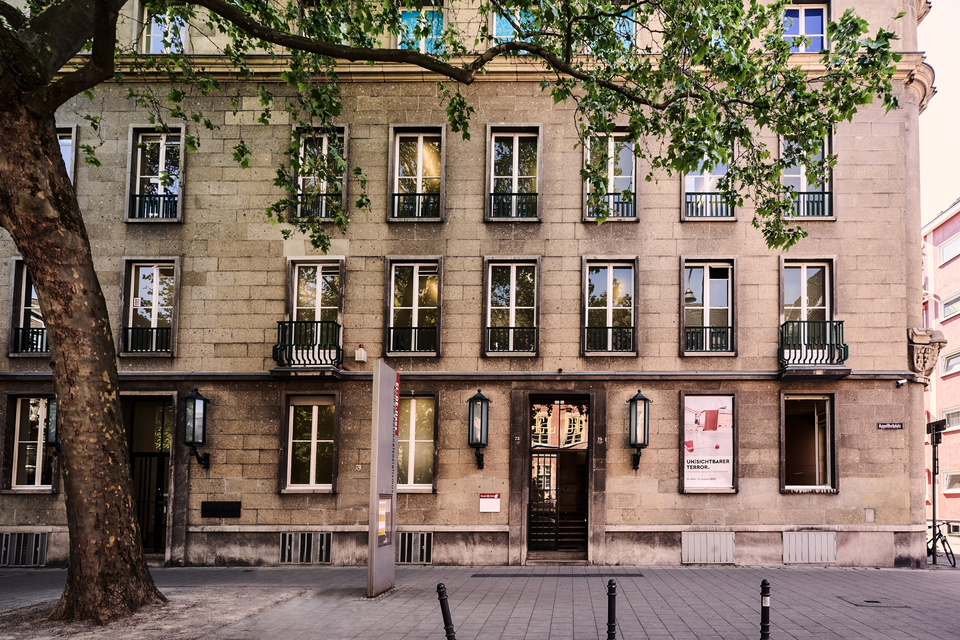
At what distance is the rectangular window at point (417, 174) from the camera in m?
19.3

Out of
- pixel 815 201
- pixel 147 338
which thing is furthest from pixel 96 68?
pixel 815 201

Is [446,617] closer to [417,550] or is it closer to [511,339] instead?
[417,550]

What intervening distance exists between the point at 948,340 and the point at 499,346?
28945 mm

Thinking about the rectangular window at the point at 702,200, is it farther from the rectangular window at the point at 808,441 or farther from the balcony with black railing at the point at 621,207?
the rectangular window at the point at 808,441

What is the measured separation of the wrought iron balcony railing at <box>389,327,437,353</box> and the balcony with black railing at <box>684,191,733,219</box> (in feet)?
22.3

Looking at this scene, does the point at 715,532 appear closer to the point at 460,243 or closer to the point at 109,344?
the point at 460,243

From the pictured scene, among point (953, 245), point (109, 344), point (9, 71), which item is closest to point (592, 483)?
point (109, 344)

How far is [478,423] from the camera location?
60.2 ft

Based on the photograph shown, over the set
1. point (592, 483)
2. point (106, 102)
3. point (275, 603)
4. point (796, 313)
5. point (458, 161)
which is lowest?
point (275, 603)

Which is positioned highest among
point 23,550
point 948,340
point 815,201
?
point 815,201

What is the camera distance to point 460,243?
62.7 ft

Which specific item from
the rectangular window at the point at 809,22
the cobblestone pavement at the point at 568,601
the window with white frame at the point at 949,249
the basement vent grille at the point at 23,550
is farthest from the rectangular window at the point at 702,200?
the window with white frame at the point at 949,249

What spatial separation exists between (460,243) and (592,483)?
6464 millimetres

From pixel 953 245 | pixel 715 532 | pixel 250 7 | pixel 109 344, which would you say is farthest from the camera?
pixel 953 245
